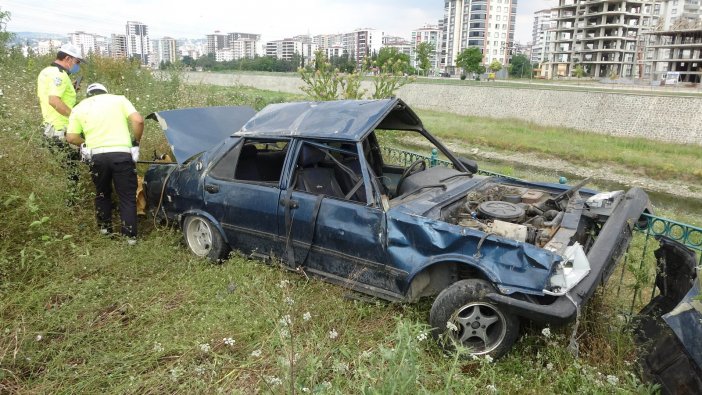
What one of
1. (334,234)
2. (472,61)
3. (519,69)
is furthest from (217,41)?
(334,234)

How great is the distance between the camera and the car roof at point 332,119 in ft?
14.7

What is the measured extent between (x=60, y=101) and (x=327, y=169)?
348 centimetres

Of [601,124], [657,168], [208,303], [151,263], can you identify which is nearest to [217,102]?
[151,263]

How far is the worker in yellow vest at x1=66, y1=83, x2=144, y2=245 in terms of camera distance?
542 centimetres

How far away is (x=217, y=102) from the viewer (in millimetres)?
13906

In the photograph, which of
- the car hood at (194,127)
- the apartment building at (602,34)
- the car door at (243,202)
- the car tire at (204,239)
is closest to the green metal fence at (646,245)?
the car door at (243,202)

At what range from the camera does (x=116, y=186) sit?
5.58 metres

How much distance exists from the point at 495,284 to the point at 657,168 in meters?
18.8

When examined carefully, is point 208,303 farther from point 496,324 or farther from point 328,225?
point 496,324

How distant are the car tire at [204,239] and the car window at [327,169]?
1.19 meters

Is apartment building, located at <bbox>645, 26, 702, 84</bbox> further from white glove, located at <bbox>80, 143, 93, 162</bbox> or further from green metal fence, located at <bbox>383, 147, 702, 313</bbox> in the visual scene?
white glove, located at <bbox>80, 143, 93, 162</bbox>

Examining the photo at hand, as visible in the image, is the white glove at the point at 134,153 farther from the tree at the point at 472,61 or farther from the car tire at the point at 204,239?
the tree at the point at 472,61

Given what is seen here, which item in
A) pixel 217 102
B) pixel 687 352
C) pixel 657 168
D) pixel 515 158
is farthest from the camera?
pixel 515 158

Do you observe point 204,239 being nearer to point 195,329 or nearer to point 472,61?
point 195,329
